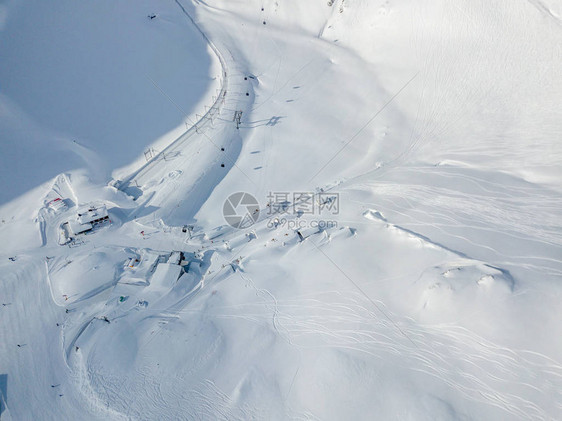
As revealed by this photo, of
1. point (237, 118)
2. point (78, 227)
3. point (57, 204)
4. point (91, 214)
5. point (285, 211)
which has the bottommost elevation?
point (78, 227)

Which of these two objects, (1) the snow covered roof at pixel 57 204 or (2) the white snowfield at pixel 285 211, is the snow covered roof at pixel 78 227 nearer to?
(2) the white snowfield at pixel 285 211

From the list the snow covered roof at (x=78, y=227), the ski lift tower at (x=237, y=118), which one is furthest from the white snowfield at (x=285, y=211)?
the snow covered roof at (x=78, y=227)

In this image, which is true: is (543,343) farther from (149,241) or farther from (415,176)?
(149,241)

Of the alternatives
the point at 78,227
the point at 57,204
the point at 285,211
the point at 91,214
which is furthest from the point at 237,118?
the point at 57,204

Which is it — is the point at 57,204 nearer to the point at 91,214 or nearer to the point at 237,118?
the point at 91,214

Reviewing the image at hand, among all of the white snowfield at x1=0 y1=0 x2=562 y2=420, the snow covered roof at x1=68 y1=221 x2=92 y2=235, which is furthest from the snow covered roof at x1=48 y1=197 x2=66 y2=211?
the snow covered roof at x1=68 y1=221 x2=92 y2=235

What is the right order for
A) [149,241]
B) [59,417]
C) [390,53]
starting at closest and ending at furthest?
[59,417], [149,241], [390,53]

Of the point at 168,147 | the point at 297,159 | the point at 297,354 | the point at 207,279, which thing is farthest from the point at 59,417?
the point at 297,159

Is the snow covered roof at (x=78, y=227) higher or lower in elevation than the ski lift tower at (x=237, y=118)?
lower
